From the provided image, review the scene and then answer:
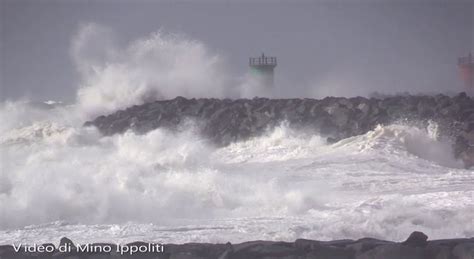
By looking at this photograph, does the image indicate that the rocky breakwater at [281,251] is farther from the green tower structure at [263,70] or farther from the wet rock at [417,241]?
the green tower structure at [263,70]

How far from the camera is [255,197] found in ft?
30.7

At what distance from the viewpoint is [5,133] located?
22516mm

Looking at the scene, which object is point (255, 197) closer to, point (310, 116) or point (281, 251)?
point (281, 251)

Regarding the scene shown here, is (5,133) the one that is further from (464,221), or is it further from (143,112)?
(464,221)

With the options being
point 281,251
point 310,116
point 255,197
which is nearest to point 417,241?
point 281,251

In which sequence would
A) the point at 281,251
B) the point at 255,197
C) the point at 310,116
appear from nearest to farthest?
the point at 281,251 → the point at 255,197 → the point at 310,116

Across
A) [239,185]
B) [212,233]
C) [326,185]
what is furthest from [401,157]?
[212,233]

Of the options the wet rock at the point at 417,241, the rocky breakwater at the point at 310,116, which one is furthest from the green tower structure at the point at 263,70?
the wet rock at the point at 417,241

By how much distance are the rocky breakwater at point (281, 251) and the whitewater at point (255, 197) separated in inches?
50.3

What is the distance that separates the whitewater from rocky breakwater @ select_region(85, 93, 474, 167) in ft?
4.23

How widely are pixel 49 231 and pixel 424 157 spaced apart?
901 cm

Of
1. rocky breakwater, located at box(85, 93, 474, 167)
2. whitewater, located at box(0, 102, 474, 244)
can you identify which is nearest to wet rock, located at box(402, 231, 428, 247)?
whitewater, located at box(0, 102, 474, 244)

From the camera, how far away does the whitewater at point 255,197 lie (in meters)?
7.16

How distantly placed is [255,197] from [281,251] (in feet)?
13.5
